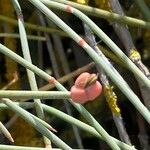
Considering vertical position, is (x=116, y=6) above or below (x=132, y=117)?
above

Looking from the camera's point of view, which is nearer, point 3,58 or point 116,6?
point 116,6

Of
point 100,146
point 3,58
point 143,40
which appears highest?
point 3,58

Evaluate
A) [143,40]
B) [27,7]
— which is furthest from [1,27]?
[143,40]

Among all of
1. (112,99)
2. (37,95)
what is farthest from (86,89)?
(112,99)

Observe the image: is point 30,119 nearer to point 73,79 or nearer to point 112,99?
point 112,99

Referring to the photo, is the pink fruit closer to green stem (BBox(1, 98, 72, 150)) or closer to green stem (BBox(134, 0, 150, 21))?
green stem (BBox(1, 98, 72, 150))


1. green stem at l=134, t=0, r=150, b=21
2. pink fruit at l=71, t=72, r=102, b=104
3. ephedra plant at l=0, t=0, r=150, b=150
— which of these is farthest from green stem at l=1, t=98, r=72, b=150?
green stem at l=134, t=0, r=150, b=21

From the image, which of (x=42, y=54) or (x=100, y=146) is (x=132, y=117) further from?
(x=42, y=54)

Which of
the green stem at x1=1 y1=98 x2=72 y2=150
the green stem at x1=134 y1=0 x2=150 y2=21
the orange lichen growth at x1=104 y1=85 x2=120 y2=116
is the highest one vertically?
the green stem at x1=134 y1=0 x2=150 y2=21

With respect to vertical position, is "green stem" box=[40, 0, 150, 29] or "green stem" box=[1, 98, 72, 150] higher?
"green stem" box=[40, 0, 150, 29]
